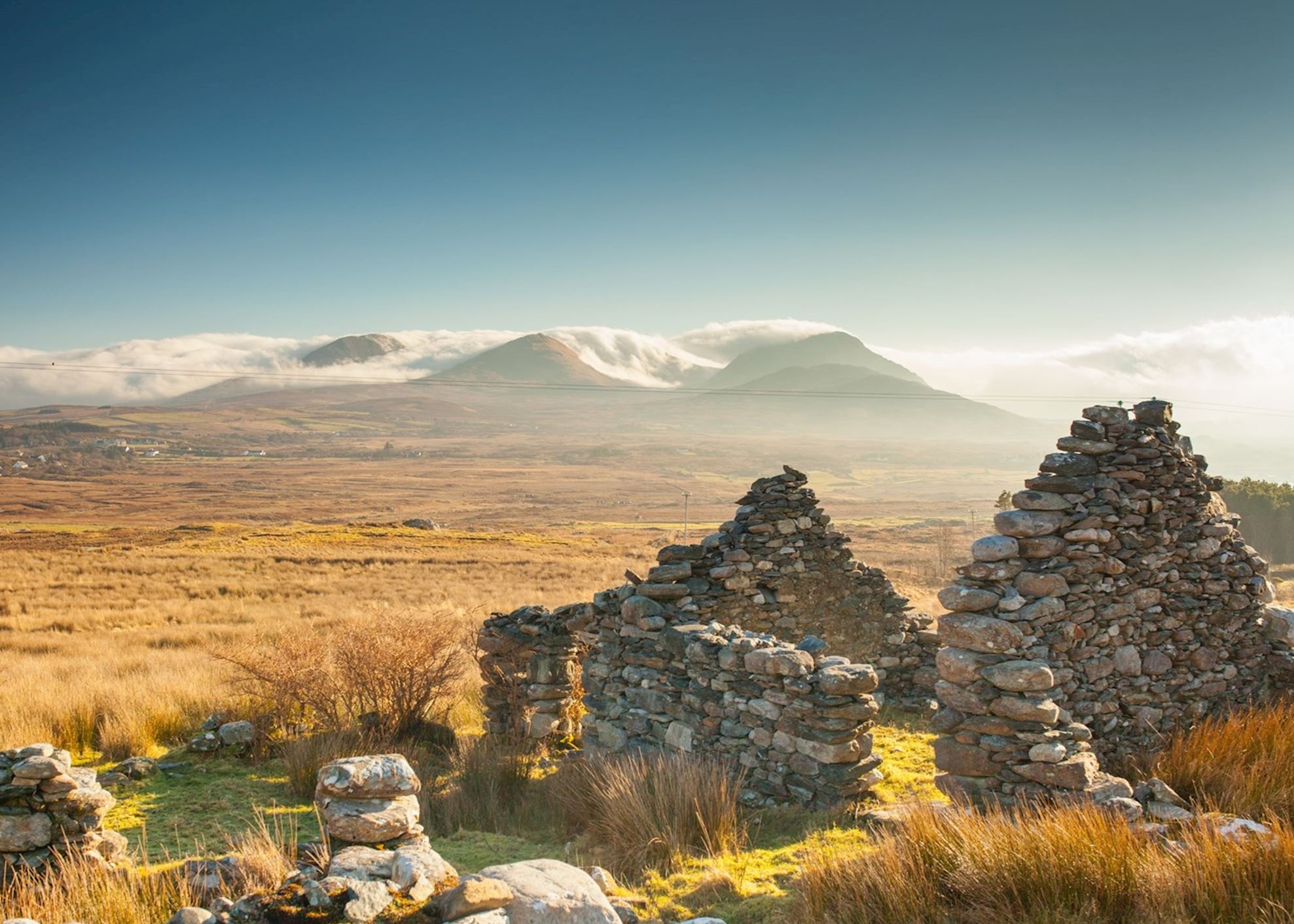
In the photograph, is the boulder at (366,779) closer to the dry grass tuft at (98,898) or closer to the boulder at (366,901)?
the dry grass tuft at (98,898)

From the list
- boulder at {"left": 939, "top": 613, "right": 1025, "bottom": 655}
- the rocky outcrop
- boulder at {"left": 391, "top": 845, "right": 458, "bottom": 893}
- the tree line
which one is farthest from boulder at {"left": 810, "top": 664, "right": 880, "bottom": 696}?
the tree line

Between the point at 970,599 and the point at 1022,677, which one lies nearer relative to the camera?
the point at 1022,677

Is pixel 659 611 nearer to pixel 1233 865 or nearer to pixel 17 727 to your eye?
pixel 1233 865

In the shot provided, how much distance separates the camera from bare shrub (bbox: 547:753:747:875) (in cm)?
628

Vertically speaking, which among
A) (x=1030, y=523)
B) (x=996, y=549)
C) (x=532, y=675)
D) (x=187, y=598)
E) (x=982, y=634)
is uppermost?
(x=1030, y=523)

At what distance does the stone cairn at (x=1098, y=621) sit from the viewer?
6.22 meters

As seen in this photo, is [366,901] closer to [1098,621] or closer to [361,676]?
[1098,621]

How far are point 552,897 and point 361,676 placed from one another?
755cm

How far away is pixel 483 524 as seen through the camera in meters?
85.1

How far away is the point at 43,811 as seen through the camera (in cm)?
615

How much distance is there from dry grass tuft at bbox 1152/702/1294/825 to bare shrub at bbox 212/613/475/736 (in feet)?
28.5

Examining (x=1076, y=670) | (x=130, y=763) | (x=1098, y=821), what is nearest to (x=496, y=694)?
(x=130, y=763)

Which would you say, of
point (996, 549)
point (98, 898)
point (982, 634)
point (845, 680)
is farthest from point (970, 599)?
point (98, 898)

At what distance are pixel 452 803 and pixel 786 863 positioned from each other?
373 cm
